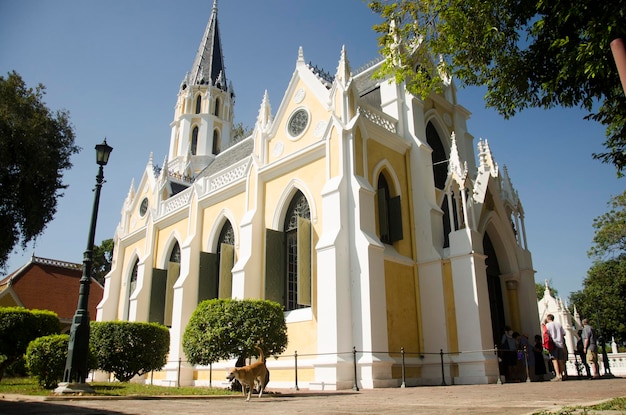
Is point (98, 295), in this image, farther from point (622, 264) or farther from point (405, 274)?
point (622, 264)

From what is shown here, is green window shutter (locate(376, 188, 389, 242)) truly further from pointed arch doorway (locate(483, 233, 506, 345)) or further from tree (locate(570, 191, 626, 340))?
tree (locate(570, 191, 626, 340))

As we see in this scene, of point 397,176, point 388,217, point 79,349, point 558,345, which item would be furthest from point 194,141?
point 558,345

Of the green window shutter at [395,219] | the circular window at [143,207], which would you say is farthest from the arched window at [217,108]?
the green window shutter at [395,219]

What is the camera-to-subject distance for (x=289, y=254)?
60.3 ft

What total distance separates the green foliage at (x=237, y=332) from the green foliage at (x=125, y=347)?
15.3 ft

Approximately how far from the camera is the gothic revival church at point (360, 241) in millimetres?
14609

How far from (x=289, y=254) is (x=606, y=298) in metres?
37.4

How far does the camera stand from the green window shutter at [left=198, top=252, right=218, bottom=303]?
20.8 metres

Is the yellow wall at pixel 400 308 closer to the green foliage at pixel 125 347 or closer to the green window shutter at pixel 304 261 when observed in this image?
the green window shutter at pixel 304 261

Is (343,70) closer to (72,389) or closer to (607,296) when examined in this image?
(72,389)

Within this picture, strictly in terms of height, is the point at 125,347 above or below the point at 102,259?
below

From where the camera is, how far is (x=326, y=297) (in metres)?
14.5

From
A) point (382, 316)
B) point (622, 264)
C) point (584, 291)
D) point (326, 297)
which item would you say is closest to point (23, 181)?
point (326, 297)

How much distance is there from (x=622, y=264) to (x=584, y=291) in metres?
9.40
